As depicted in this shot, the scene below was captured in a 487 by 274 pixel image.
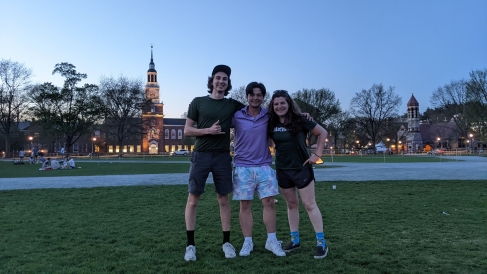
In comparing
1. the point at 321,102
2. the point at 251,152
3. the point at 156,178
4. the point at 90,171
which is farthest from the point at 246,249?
the point at 321,102

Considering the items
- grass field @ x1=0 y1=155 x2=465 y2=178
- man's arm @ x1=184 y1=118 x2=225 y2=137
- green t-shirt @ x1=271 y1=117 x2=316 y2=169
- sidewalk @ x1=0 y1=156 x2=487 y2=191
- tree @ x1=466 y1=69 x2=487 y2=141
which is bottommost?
sidewalk @ x1=0 y1=156 x2=487 y2=191

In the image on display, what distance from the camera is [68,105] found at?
153 ft

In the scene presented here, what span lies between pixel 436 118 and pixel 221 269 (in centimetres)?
9352

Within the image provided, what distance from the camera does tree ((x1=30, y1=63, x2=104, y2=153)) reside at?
1770 inches

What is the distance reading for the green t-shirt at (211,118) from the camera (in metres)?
4.04

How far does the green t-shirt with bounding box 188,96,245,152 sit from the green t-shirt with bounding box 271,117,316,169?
1.79 feet

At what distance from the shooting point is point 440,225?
5230 millimetres

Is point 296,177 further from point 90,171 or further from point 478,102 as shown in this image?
point 478,102

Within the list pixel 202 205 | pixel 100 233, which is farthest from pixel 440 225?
pixel 100 233

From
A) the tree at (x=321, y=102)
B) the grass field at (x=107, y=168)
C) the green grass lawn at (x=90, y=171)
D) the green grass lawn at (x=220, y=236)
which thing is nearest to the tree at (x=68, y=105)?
the grass field at (x=107, y=168)

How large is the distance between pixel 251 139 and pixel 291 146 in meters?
0.45

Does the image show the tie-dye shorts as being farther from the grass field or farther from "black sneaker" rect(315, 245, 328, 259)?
the grass field

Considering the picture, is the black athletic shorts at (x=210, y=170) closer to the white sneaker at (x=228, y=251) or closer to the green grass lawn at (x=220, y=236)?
the white sneaker at (x=228, y=251)

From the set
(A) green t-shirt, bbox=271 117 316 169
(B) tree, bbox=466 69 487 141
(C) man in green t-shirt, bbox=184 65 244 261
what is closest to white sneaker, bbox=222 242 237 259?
(C) man in green t-shirt, bbox=184 65 244 261
